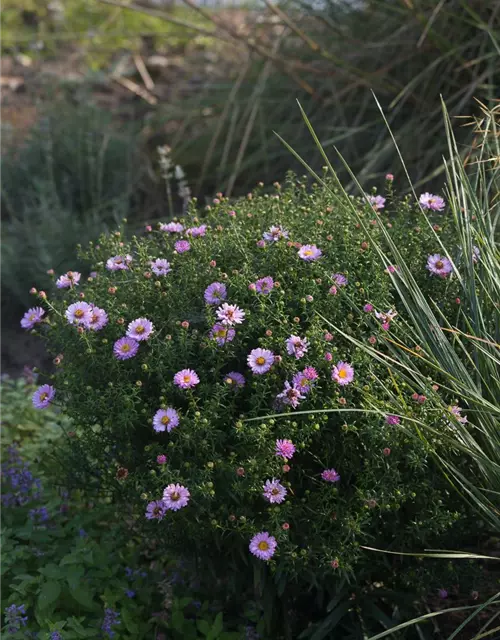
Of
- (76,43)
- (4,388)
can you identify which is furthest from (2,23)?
(4,388)

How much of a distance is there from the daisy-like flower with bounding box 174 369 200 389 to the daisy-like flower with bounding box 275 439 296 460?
0.23m

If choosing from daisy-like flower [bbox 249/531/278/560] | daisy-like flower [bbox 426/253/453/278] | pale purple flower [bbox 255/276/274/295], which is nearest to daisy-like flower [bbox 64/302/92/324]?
pale purple flower [bbox 255/276/274/295]

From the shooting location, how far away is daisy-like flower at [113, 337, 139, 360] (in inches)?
82.1

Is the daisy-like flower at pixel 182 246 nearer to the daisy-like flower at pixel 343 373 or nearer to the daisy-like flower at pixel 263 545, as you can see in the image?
the daisy-like flower at pixel 343 373

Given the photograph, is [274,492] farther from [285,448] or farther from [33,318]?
[33,318]

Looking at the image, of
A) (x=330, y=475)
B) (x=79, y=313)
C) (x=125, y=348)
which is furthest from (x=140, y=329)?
(x=330, y=475)

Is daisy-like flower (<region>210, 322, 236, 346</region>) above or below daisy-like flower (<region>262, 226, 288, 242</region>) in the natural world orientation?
below

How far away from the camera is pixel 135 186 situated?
4.90m

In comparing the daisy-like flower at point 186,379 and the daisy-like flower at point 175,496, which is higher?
the daisy-like flower at point 186,379

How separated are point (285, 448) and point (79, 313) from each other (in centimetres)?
60

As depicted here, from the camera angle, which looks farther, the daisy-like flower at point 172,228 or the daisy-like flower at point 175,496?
the daisy-like flower at point 172,228

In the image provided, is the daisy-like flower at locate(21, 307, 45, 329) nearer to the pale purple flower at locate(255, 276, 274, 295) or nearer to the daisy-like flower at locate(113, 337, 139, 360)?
the daisy-like flower at locate(113, 337, 139, 360)

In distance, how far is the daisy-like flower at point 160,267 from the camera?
88.3 inches

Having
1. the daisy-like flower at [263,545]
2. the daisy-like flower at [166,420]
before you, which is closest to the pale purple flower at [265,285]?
the daisy-like flower at [166,420]
